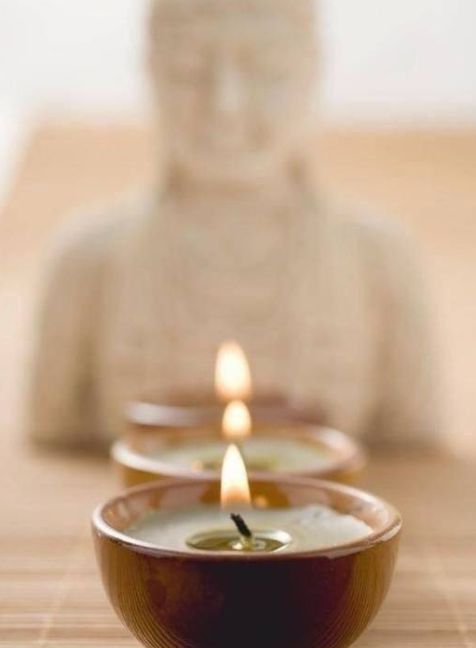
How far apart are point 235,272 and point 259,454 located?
1.34ft

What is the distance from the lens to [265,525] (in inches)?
32.2

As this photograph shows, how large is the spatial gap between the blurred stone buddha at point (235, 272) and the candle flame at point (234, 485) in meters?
0.62

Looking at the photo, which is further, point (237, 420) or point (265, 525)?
point (237, 420)

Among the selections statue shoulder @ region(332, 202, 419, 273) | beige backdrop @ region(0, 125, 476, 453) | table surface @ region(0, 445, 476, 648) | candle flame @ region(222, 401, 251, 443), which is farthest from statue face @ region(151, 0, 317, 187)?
beige backdrop @ region(0, 125, 476, 453)

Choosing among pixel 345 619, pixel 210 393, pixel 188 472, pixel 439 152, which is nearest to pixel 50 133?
pixel 439 152

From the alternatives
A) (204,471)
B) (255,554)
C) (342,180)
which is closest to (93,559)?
(204,471)

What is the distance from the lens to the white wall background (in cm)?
284

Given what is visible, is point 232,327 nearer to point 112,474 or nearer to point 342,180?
point 112,474

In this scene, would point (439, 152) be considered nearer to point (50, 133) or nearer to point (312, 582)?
point (50, 133)

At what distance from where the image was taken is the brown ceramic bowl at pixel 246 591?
706 mm

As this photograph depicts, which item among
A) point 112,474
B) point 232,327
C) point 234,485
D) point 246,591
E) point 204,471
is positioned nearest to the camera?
point 246,591

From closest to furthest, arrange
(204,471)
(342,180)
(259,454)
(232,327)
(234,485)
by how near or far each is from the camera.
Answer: (234,485)
(204,471)
(259,454)
(232,327)
(342,180)

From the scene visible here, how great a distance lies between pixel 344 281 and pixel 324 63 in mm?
241

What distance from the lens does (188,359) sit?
1482mm
